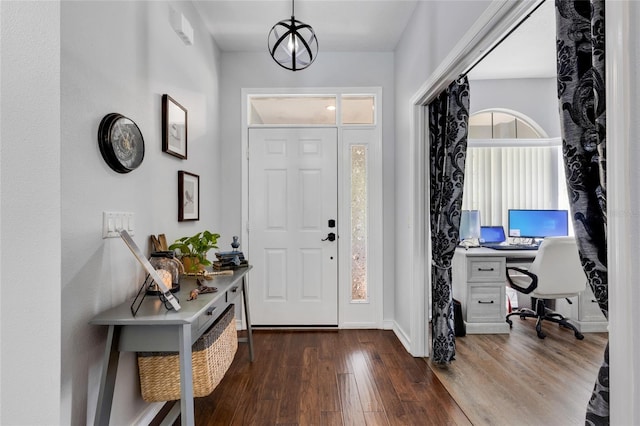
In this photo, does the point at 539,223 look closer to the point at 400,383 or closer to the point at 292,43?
the point at 400,383

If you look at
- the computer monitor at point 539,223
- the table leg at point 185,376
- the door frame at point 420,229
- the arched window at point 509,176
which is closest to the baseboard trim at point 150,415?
the table leg at point 185,376

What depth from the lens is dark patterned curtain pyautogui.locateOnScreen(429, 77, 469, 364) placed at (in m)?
2.55

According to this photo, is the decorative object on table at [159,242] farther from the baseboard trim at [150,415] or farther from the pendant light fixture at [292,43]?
the pendant light fixture at [292,43]

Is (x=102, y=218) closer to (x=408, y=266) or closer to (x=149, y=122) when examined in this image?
(x=149, y=122)

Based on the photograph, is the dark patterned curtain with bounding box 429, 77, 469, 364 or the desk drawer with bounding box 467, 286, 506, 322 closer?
the dark patterned curtain with bounding box 429, 77, 469, 364

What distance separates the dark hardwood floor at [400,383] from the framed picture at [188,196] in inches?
49.5

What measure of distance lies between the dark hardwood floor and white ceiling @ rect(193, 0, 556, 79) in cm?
286

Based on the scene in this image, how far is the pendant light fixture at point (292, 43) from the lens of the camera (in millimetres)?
2293

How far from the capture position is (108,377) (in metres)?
1.50

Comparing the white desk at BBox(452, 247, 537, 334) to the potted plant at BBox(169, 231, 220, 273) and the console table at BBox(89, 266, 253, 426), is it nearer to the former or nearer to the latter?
the potted plant at BBox(169, 231, 220, 273)

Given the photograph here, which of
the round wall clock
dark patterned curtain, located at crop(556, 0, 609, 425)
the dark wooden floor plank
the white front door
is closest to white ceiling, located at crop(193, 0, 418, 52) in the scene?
the white front door
